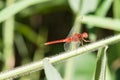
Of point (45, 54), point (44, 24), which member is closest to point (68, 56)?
point (45, 54)

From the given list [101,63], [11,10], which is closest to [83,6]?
[11,10]

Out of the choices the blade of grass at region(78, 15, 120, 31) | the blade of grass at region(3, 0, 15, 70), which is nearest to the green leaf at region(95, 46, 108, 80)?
the blade of grass at region(78, 15, 120, 31)

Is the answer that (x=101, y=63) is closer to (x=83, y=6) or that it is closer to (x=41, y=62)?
(x=41, y=62)

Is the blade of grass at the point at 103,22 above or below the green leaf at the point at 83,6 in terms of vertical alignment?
below

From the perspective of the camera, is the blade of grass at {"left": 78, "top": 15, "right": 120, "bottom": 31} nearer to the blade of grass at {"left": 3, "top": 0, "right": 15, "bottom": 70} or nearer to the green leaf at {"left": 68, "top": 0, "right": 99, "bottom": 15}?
the green leaf at {"left": 68, "top": 0, "right": 99, "bottom": 15}

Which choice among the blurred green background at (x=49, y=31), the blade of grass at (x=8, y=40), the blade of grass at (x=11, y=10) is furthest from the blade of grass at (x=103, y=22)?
the blade of grass at (x=8, y=40)

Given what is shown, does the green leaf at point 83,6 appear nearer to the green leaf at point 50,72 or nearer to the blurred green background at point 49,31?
the blurred green background at point 49,31
